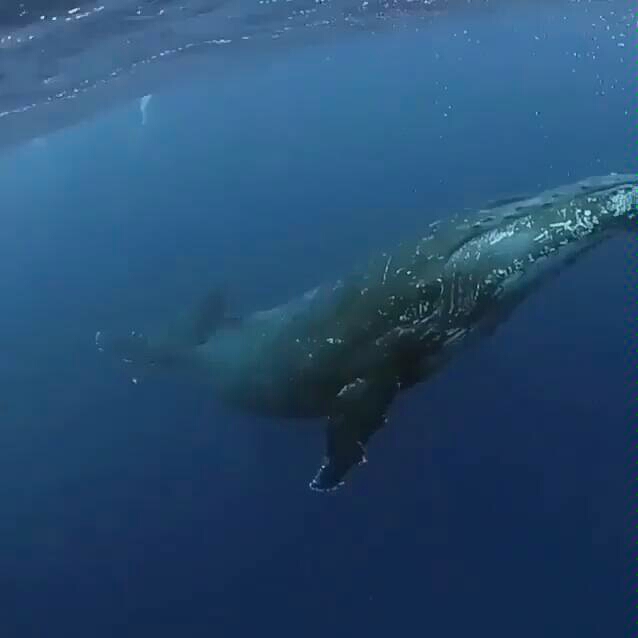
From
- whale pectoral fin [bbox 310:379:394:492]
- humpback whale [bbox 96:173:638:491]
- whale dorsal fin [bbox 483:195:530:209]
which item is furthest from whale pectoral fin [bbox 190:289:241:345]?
whale dorsal fin [bbox 483:195:530:209]

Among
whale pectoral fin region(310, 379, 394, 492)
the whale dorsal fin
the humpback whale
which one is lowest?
whale pectoral fin region(310, 379, 394, 492)

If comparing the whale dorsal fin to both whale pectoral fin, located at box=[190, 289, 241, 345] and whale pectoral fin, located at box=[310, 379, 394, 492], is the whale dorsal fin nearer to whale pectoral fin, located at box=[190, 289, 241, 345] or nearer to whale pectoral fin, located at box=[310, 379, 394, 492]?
whale pectoral fin, located at box=[310, 379, 394, 492]

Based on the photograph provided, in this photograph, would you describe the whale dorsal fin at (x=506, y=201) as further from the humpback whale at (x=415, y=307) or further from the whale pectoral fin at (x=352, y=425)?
the whale pectoral fin at (x=352, y=425)

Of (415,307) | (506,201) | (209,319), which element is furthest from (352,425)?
(506,201)

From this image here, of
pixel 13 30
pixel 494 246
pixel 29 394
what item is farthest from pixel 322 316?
pixel 13 30

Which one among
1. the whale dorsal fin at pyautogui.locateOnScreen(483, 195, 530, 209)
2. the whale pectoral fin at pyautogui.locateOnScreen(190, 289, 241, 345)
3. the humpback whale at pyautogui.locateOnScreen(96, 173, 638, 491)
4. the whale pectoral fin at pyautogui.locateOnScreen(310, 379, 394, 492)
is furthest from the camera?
the whale pectoral fin at pyautogui.locateOnScreen(190, 289, 241, 345)

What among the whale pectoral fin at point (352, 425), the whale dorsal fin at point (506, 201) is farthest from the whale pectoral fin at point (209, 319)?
the whale dorsal fin at point (506, 201)

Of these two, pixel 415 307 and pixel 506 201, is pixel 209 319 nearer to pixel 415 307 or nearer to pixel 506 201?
pixel 415 307
